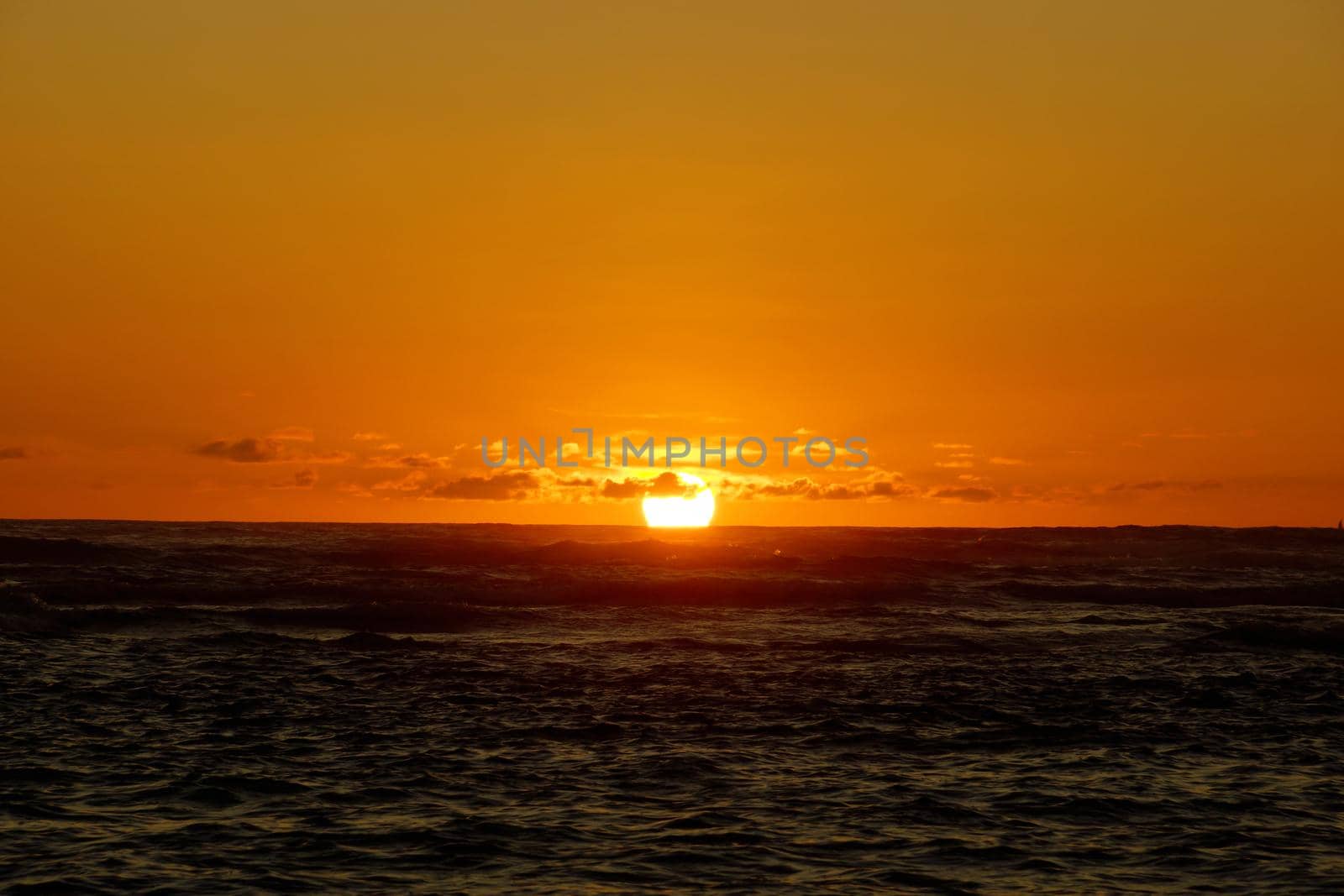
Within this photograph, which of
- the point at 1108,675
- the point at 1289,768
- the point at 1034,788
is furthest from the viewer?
the point at 1108,675

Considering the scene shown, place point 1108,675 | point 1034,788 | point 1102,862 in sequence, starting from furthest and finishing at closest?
point 1108,675 → point 1034,788 → point 1102,862

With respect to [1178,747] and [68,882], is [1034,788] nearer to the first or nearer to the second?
[1178,747]

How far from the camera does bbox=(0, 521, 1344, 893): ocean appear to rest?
45.2 feet

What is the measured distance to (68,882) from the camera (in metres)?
12.8

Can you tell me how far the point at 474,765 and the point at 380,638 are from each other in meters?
16.6

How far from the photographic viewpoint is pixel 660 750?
779 inches

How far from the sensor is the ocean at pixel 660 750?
1379cm

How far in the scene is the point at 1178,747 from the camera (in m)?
20.3

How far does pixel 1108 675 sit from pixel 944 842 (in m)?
15.8

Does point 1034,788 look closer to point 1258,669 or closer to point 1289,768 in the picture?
point 1289,768

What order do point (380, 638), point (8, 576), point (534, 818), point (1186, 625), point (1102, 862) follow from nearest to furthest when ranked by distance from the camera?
1. point (1102, 862)
2. point (534, 818)
3. point (380, 638)
4. point (1186, 625)
5. point (8, 576)

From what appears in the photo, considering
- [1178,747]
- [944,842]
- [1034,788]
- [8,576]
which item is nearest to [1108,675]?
[1178,747]

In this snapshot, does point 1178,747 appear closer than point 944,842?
No

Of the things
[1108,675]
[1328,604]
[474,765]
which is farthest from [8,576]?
[1328,604]
